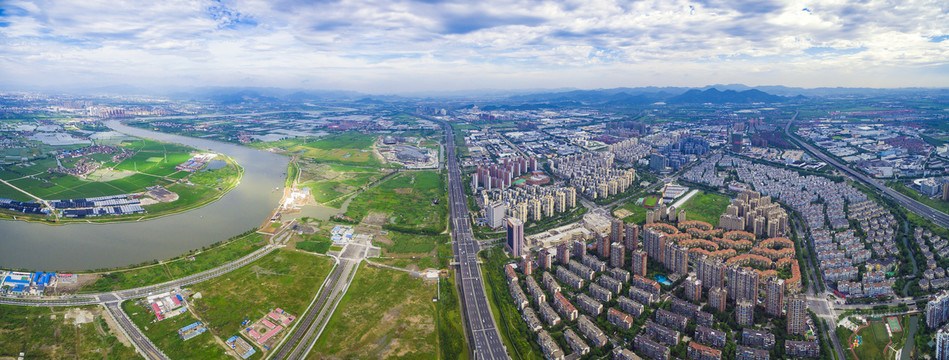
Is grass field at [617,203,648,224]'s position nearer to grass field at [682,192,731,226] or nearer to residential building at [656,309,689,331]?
grass field at [682,192,731,226]

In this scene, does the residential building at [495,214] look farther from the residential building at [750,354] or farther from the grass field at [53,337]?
the grass field at [53,337]

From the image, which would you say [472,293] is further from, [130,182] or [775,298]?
[130,182]

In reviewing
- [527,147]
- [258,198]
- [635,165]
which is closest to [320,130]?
[527,147]

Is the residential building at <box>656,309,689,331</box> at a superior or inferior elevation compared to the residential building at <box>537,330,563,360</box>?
superior

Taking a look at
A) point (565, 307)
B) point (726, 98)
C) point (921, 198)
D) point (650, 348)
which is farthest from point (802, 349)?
point (726, 98)

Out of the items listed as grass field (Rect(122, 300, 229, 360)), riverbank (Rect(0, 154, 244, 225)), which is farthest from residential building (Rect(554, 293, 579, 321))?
riverbank (Rect(0, 154, 244, 225))

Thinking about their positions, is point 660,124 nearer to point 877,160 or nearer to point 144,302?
point 877,160
